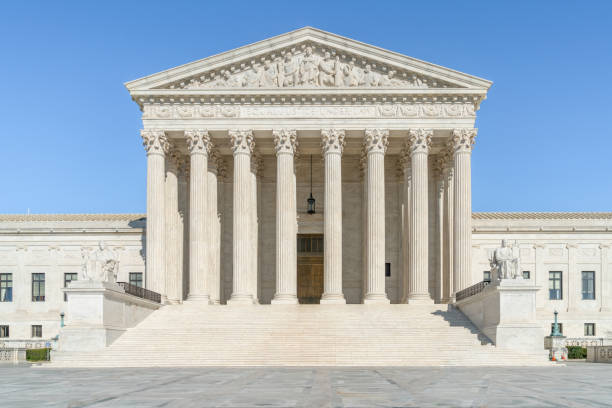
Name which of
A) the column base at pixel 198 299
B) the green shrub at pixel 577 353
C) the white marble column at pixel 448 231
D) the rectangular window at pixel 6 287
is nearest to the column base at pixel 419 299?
the white marble column at pixel 448 231

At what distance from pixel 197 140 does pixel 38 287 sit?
61.0 ft

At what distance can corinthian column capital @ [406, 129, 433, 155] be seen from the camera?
50.6 meters

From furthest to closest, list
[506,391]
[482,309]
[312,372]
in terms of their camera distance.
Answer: [482,309], [312,372], [506,391]

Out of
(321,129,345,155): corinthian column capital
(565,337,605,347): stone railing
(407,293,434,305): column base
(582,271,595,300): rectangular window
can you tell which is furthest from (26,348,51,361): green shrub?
(582,271,595,300): rectangular window

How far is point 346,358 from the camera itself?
36.2m

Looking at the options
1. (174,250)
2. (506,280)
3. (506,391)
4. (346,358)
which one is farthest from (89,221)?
(506,391)

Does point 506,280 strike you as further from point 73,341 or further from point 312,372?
point 73,341

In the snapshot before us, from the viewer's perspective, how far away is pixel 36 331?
187 ft

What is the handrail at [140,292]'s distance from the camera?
144ft

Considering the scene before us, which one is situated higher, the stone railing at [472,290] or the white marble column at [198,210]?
the white marble column at [198,210]

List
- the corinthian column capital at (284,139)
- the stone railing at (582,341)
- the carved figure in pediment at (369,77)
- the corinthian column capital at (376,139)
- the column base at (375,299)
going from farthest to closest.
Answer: the stone railing at (582,341) → the carved figure in pediment at (369,77) → the corinthian column capital at (284,139) → the corinthian column capital at (376,139) → the column base at (375,299)

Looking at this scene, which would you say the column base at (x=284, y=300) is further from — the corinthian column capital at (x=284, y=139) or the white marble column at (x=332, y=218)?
the corinthian column capital at (x=284, y=139)

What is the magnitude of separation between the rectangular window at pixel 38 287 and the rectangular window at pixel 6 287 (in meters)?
1.75

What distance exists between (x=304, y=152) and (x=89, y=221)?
18646 mm
